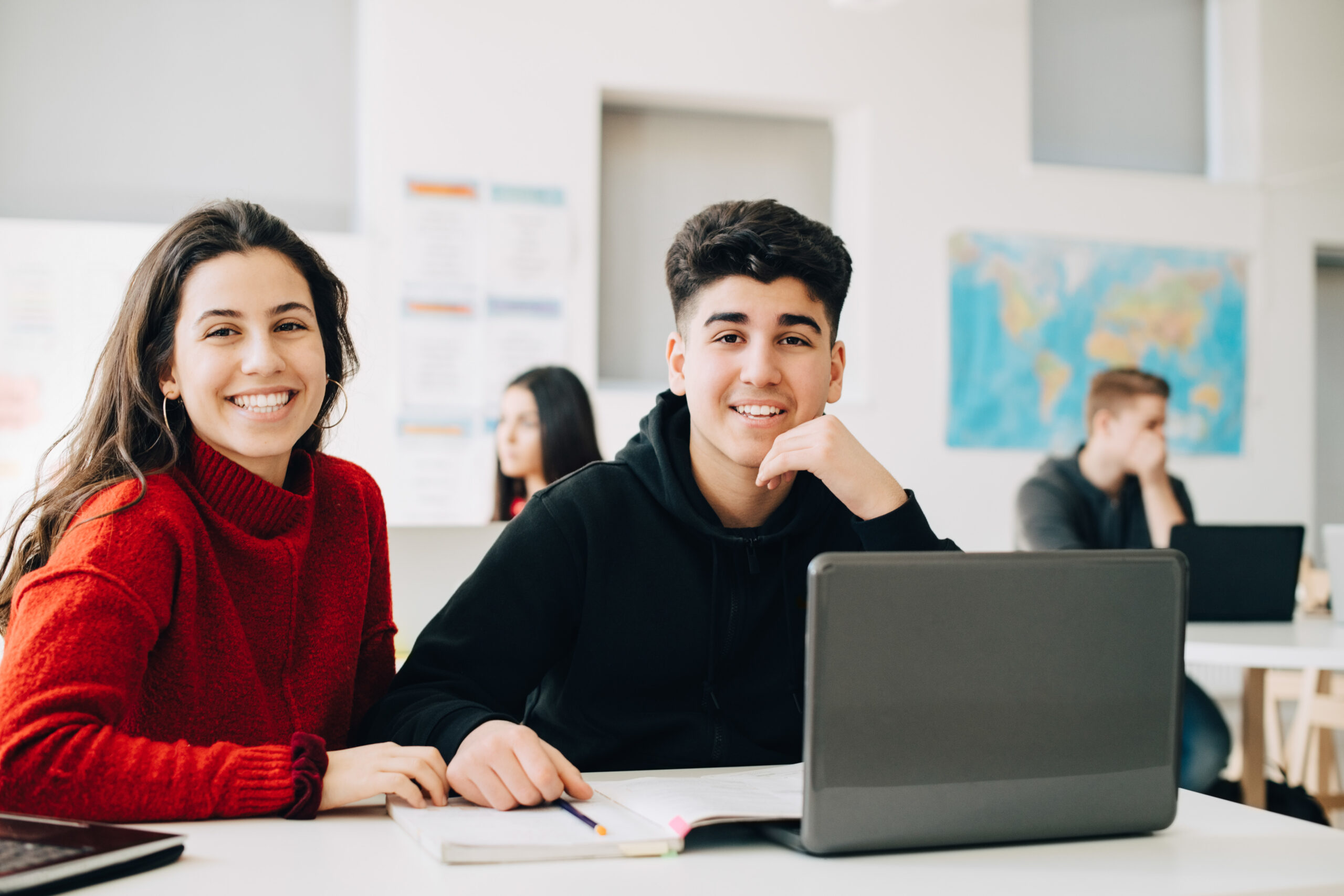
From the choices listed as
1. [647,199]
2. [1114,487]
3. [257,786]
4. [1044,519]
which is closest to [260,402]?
[257,786]

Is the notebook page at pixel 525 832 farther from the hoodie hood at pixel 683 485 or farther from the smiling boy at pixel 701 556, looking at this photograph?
the hoodie hood at pixel 683 485

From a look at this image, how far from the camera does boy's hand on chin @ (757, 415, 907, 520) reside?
1.17 meters

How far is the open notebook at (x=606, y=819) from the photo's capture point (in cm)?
76

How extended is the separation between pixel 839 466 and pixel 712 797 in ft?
1.36

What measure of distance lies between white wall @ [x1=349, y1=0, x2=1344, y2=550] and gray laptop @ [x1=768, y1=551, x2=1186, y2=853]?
3.42 metres

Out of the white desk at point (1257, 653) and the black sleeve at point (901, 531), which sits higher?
the black sleeve at point (901, 531)

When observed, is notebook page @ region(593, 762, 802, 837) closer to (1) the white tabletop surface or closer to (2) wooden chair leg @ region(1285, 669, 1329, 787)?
(1) the white tabletop surface

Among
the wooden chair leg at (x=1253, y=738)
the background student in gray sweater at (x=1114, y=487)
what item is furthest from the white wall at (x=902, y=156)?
the wooden chair leg at (x=1253, y=738)

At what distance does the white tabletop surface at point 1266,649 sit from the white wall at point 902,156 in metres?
2.32

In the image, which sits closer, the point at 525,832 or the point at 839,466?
the point at 525,832

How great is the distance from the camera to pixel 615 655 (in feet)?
4.16

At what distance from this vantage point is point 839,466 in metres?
1.17

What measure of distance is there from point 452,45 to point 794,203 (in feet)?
4.77

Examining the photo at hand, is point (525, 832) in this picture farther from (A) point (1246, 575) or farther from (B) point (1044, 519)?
(B) point (1044, 519)
